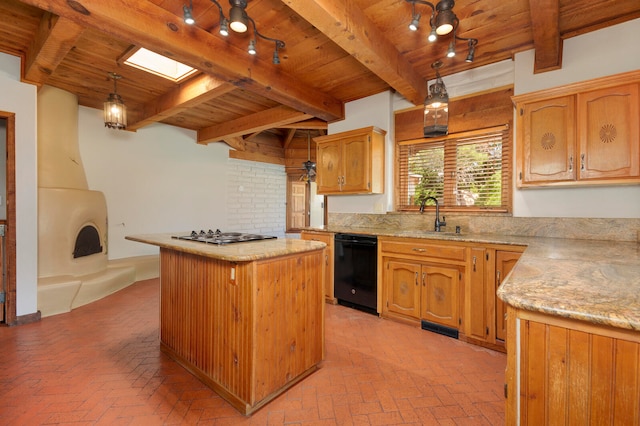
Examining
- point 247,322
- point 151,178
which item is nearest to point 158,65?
point 151,178

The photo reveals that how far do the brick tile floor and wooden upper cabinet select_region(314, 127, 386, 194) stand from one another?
1.62 m

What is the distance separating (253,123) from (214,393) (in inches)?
143

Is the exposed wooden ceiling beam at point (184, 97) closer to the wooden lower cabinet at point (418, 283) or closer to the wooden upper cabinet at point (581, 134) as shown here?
the wooden lower cabinet at point (418, 283)

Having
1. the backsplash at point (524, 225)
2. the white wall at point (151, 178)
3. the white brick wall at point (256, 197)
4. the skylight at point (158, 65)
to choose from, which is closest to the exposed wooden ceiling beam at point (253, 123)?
the white wall at point (151, 178)

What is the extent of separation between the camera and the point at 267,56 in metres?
2.73

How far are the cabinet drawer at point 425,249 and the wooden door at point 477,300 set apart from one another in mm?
116

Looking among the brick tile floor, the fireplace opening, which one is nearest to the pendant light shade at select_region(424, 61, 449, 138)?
the brick tile floor

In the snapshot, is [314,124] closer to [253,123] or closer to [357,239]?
[253,123]

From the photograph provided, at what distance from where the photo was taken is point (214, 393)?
186 cm

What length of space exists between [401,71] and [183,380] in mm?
3061

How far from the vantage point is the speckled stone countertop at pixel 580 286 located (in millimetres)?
772

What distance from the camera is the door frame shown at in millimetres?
2791

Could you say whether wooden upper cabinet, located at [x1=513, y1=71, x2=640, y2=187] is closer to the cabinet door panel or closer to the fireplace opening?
the cabinet door panel

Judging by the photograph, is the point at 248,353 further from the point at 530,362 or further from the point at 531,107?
the point at 531,107
